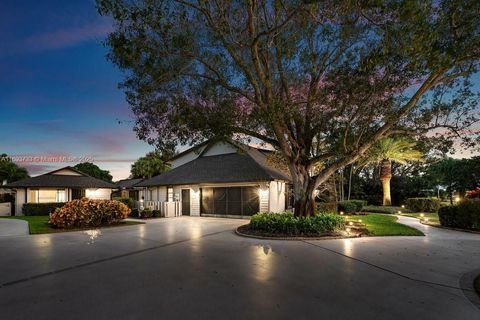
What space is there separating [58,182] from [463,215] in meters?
31.9

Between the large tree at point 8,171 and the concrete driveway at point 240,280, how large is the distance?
47.7m

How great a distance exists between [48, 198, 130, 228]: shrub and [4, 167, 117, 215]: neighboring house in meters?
13.1

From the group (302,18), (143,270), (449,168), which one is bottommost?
(143,270)

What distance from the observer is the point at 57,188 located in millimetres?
25938

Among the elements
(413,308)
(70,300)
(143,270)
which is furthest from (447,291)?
(70,300)

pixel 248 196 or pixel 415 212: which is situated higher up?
pixel 248 196

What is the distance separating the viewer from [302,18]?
364 inches

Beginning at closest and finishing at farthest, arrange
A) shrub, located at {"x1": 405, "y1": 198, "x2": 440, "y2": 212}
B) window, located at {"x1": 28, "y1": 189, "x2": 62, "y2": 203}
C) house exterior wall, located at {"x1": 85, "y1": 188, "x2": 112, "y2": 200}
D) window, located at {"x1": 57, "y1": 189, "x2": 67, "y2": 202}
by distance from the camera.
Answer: shrub, located at {"x1": 405, "y1": 198, "x2": 440, "y2": 212}
window, located at {"x1": 28, "y1": 189, "x2": 62, "y2": 203}
window, located at {"x1": 57, "y1": 189, "x2": 67, "y2": 202}
house exterior wall, located at {"x1": 85, "y1": 188, "x2": 112, "y2": 200}

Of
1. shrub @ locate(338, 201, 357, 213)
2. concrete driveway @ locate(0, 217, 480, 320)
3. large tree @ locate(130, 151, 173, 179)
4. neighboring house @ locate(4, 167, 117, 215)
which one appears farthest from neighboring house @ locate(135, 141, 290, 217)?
large tree @ locate(130, 151, 173, 179)

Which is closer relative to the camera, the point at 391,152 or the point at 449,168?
the point at 391,152

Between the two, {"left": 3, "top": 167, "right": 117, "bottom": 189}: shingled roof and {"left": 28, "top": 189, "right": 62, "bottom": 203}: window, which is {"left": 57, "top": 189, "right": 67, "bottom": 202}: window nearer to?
{"left": 28, "top": 189, "right": 62, "bottom": 203}: window

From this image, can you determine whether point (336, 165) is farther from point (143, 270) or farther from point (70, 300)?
point (70, 300)

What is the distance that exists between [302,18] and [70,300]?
1015 cm

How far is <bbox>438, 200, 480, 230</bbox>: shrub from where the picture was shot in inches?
469
